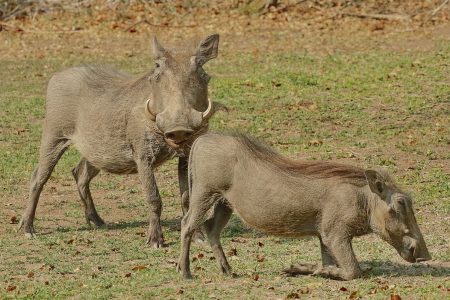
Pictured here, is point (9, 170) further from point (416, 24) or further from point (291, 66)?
point (416, 24)

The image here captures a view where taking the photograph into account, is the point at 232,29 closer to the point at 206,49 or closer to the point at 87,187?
the point at 87,187

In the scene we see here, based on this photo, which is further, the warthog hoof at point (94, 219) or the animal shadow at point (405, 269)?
the warthog hoof at point (94, 219)

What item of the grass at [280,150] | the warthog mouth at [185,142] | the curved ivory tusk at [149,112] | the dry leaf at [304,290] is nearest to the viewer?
the dry leaf at [304,290]

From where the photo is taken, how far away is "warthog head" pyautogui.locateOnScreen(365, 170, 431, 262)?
22.6ft

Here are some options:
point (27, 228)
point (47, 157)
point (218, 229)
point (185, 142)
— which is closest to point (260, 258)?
point (218, 229)

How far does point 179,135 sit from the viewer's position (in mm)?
7965

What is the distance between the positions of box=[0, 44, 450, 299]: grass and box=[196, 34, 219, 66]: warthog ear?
133 centimetres

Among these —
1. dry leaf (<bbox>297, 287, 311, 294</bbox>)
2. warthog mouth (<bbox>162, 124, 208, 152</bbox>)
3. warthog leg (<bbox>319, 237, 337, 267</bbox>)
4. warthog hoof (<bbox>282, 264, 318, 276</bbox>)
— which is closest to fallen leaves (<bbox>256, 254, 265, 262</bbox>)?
warthog hoof (<bbox>282, 264, 318, 276</bbox>)

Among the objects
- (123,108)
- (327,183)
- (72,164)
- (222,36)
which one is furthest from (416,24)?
(327,183)

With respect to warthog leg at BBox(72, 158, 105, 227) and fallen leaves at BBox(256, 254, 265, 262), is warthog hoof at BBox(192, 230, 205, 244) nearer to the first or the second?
fallen leaves at BBox(256, 254, 265, 262)

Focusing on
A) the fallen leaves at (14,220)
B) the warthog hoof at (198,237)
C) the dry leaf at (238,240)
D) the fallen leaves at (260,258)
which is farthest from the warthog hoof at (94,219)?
the fallen leaves at (260,258)

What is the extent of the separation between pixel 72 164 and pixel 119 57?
16.2 feet

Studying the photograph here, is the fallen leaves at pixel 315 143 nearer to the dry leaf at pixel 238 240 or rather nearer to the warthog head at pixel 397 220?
the dry leaf at pixel 238 240

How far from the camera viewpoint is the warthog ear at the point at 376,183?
6891 mm
